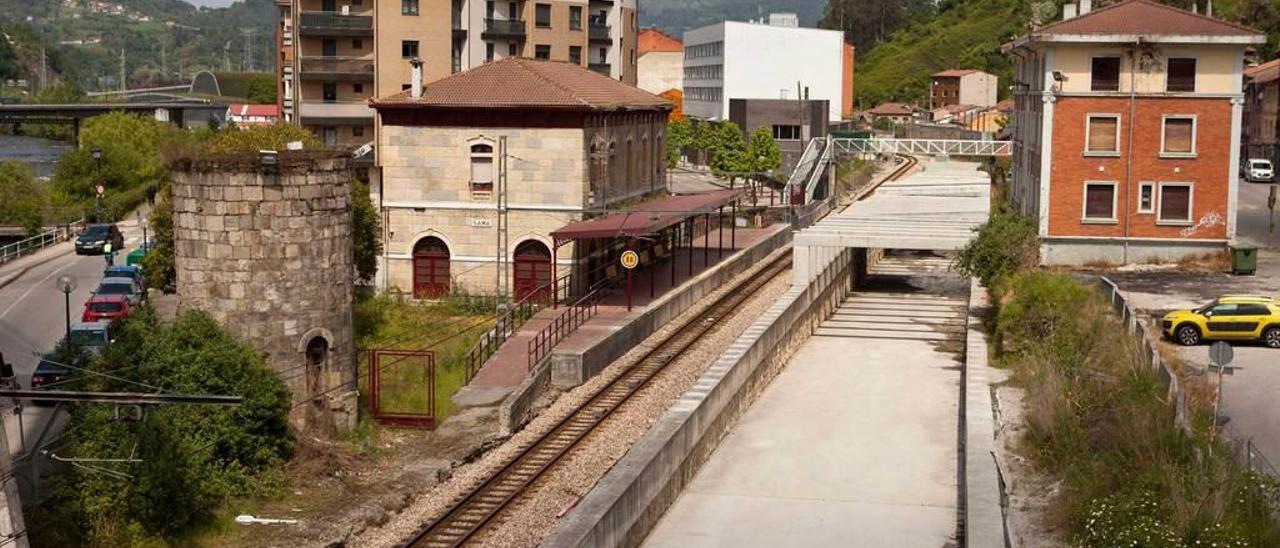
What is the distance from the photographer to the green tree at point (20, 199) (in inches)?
2840

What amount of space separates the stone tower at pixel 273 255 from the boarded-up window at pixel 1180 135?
25.0 metres

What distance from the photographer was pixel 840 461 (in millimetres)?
27531

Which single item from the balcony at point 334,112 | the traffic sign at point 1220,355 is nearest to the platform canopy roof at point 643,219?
the traffic sign at point 1220,355

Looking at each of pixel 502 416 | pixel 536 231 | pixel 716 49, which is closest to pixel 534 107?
pixel 536 231

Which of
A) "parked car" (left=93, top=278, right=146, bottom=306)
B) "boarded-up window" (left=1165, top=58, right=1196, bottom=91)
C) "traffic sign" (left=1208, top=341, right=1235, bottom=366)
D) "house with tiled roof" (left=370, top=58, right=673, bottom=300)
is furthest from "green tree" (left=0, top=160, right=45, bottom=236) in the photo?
"traffic sign" (left=1208, top=341, right=1235, bottom=366)

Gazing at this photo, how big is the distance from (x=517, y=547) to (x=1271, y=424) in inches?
483

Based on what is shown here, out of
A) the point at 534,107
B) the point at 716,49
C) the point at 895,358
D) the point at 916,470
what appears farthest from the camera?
the point at 716,49

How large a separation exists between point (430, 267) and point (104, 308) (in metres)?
8.80

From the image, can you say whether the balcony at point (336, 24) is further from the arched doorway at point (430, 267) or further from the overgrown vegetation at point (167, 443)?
the overgrown vegetation at point (167, 443)

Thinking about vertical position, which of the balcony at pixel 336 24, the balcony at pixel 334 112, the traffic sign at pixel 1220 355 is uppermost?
the balcony at pixel 336 24

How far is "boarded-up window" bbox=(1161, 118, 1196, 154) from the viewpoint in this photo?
144ft

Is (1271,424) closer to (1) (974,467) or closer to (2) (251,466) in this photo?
(1) (974,467)

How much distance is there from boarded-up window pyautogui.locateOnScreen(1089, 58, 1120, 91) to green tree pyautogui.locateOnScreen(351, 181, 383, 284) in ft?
67.1

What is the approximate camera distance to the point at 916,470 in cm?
2719
